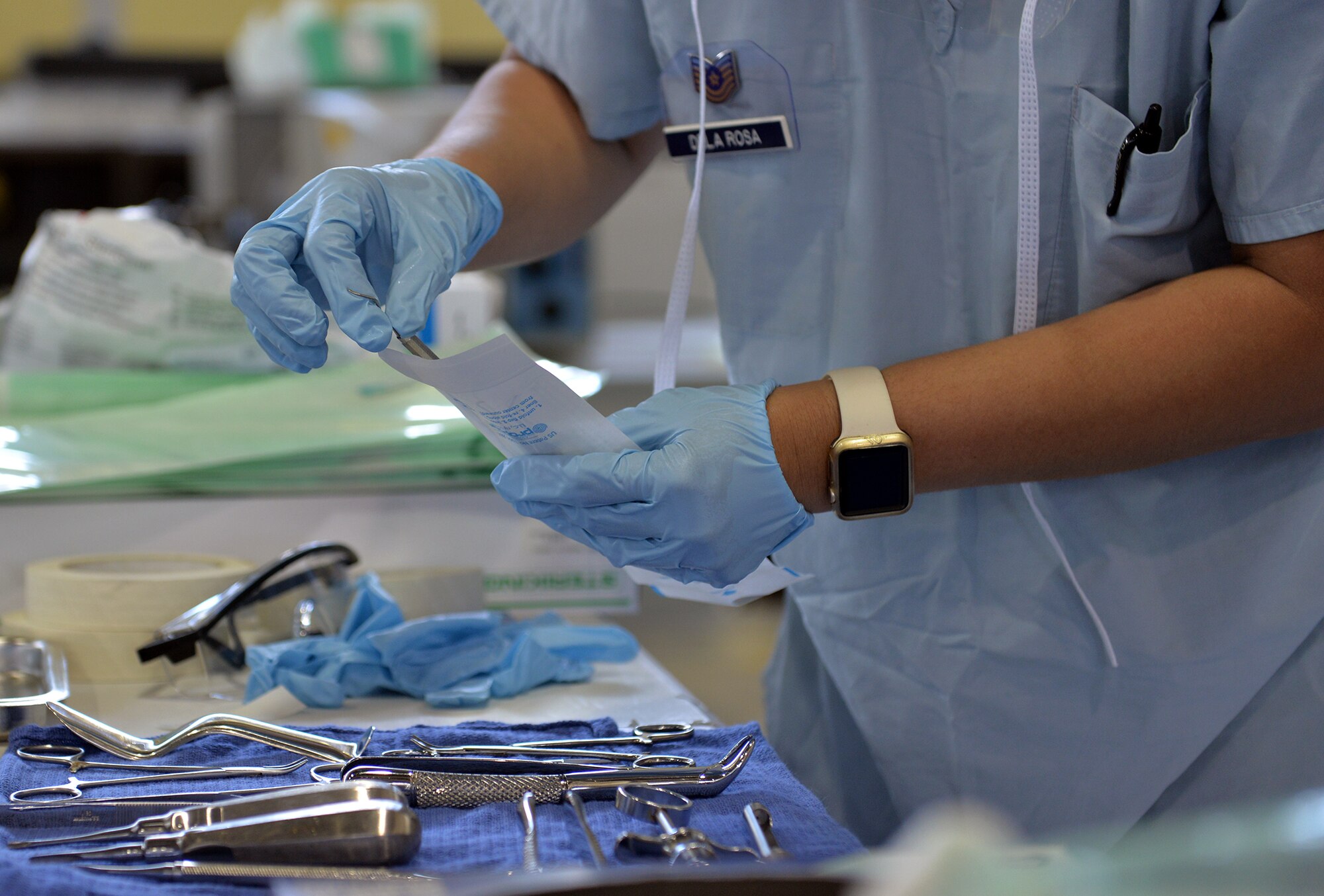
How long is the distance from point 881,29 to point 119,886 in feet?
2.42

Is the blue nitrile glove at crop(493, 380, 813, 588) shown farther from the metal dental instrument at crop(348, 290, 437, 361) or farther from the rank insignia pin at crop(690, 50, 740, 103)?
the rank insignia pin at crop(690, 50, 740, 103)

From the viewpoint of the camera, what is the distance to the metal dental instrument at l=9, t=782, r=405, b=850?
22.8 inches

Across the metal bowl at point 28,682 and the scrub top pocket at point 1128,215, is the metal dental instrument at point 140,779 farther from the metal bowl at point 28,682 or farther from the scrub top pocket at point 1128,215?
the scrub top pocket at point 1128,215

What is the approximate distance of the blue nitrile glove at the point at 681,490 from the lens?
754mm

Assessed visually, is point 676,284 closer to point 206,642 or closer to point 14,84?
point 206,642

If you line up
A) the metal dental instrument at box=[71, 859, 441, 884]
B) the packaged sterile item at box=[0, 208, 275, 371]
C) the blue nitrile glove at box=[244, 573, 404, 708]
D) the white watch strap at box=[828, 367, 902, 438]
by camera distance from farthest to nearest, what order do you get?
the packaged sterile item at box=[0, 208, 275, 371] < the blue nitrile glove at box=[244, 573, 404, 708] < the white watch strap at box=[828, 367, 902, 438] < the metal dental instrument at box=[71, 859, 441, 884]

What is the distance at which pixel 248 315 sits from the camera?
814 millimetres

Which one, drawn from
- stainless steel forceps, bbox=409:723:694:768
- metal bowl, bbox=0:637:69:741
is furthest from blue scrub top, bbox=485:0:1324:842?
metal bowl, bbox=0:637:69:741

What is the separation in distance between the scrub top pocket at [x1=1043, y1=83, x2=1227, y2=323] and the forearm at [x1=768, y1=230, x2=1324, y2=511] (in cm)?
4

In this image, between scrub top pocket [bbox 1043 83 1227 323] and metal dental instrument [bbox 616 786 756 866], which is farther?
Result: scrub top pocket [bbox 1043 83 1227 323]

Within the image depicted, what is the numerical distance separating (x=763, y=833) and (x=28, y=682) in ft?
1.84

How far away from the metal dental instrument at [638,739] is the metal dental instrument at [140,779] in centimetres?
15

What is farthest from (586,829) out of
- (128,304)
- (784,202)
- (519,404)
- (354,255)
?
(128,304)

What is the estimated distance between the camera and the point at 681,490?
2.45 feet
